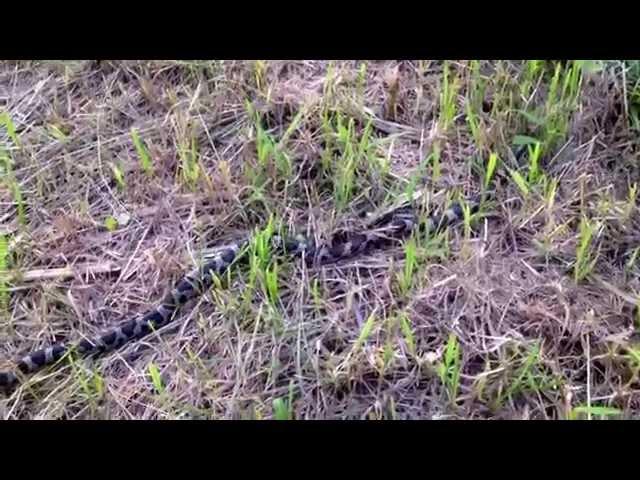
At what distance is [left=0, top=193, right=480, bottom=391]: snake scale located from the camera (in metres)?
2.62

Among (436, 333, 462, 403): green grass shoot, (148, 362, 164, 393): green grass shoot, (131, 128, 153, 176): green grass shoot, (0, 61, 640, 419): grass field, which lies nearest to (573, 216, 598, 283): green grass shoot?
(0, 61, 640, 419): grass field

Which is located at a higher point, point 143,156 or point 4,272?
point 143,156

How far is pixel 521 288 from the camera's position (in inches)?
106

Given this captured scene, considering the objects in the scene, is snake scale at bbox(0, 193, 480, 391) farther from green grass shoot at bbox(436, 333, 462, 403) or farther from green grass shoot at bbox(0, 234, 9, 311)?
green grass shoot at bbox(436, 333, 462, 403)

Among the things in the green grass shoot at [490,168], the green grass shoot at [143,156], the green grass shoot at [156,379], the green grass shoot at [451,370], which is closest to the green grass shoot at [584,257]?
the green grass shoot at [490,168]

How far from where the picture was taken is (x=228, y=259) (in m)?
2.83

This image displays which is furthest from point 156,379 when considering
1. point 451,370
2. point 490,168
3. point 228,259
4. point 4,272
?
point 490,168

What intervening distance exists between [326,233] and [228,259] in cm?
40

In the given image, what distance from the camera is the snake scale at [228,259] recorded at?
262cm

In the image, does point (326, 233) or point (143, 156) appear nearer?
point (326, 233)

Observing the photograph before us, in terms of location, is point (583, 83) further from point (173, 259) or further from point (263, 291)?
point (173, 259)

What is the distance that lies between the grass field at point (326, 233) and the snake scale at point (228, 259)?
0.18ft

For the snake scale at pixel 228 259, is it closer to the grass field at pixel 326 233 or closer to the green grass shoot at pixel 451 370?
the grass field at pixel 326 233

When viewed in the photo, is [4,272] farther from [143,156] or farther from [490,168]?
[490,168]
